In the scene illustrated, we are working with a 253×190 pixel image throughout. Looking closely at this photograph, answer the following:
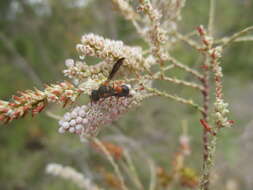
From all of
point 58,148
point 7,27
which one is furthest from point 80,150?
point 7,27

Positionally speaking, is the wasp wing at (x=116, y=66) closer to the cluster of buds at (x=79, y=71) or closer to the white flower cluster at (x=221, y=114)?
the cluster of buds at (x=79, y=71)

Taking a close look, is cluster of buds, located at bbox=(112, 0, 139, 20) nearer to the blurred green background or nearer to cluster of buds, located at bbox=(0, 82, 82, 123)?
cluster of buds, located at bbox=(0, 82, 82, 123)

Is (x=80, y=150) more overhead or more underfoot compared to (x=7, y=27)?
more underfoot

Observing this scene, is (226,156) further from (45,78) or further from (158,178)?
(45,78)

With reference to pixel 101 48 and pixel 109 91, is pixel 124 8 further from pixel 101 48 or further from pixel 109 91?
pixel 109 91

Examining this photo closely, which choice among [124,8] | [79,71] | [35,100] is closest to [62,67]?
[124,8]

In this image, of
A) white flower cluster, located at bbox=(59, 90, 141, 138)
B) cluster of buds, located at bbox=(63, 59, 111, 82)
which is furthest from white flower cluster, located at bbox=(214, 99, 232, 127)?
cluster of buds, located at bbox=(63, 59, 111, 82)
